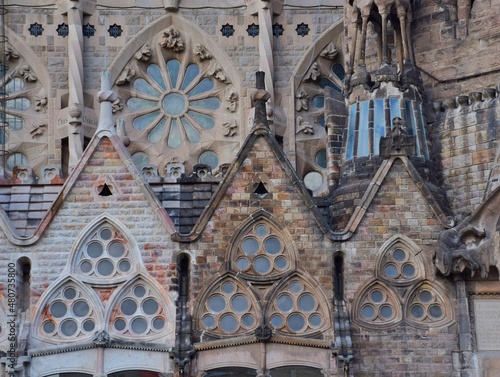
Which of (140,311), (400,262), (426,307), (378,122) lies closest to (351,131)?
(378,122)

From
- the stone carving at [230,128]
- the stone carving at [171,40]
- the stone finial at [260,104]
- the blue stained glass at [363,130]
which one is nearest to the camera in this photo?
the stone finial at [260,104]

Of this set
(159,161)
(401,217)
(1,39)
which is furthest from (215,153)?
(401,217)

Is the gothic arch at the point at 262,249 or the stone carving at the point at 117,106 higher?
the stone carving at the point at 117,106

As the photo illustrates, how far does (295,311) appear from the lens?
31.4 metres

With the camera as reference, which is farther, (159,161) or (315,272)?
(159,161)

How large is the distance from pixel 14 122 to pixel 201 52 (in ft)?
13.1

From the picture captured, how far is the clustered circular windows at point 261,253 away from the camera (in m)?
31.7

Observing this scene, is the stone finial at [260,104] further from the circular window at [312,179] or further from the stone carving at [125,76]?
the stone carving at [125,76]

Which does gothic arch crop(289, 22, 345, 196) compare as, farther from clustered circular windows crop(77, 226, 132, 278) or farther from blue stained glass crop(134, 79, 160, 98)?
clustered circular windows crop(77, 226, 132, 278)

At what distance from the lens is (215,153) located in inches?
1515

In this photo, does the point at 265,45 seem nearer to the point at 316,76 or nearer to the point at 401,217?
the point at 316,76

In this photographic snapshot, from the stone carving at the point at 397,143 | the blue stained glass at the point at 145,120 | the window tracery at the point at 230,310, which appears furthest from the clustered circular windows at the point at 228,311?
the blue stained glass at the point at 145,120

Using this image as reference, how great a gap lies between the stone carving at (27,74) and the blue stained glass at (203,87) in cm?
314

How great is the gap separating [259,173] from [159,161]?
6.63 m
